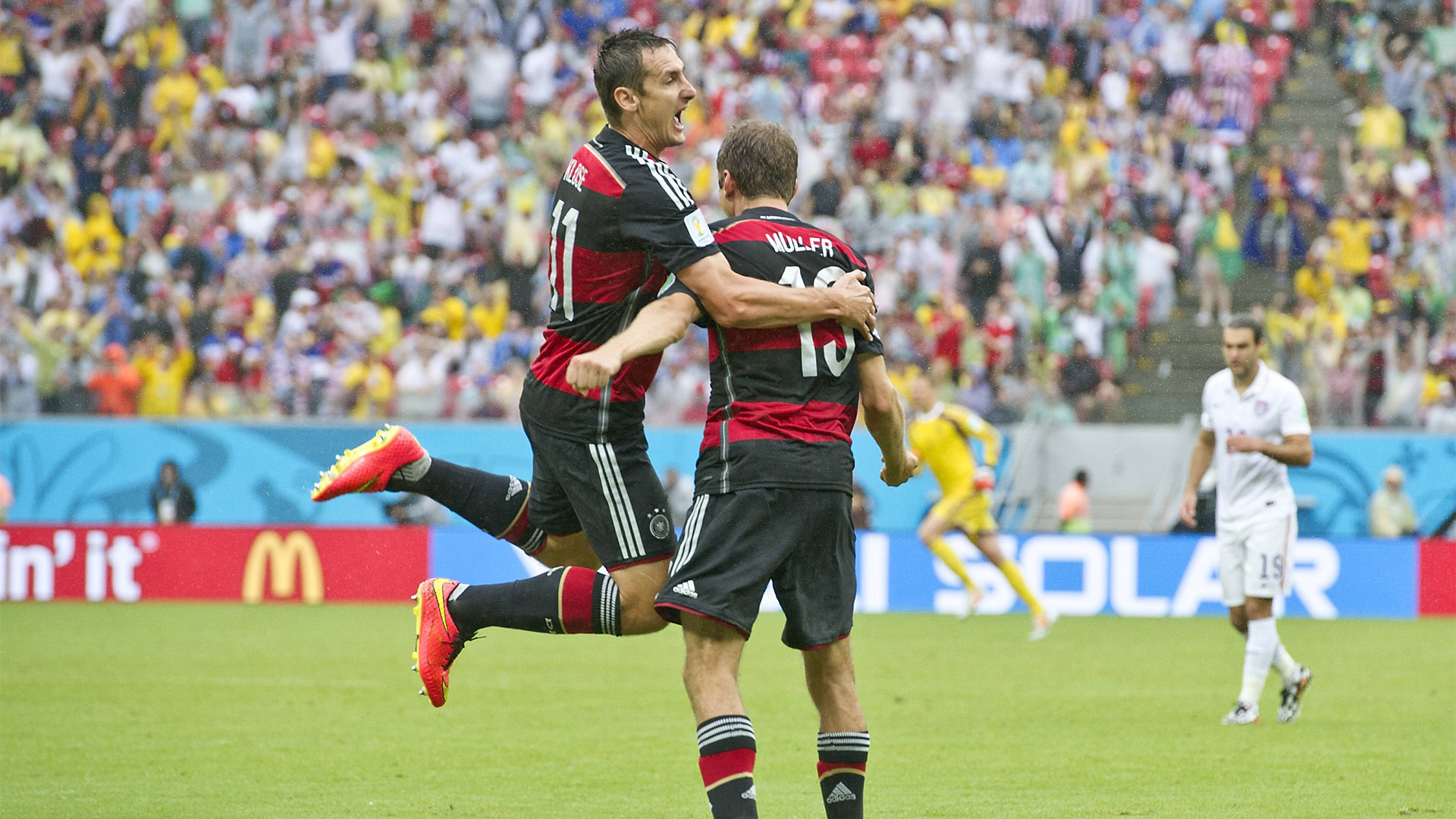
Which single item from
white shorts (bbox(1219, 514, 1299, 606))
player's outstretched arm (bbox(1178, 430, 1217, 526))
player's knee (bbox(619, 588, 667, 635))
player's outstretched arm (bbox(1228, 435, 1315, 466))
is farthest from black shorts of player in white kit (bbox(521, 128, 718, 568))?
player's outstretched arm (bbox(1178, 430, 1217, 526))

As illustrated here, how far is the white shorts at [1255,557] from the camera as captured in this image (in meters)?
9.82

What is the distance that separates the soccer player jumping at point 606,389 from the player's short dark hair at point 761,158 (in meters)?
0.19

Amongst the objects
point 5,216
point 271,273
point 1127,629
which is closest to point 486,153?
point 271,273

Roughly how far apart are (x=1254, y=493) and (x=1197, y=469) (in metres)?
0.48

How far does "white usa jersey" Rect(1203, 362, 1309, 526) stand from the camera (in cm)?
995

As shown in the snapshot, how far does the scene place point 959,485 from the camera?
16109 millimetres

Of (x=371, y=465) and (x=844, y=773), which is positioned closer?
(x=844, y=773)

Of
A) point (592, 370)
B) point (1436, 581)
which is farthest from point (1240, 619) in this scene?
point (1436, 581)

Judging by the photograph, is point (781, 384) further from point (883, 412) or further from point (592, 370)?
point (592, 370)

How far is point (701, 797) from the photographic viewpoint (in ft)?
23.0

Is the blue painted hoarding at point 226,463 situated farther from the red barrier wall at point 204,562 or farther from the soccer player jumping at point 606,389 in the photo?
the soccer player jumping at point 606,389

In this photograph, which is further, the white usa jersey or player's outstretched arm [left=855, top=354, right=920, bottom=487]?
the white usa jersey

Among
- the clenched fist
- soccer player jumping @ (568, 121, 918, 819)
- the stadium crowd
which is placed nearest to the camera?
the clenched fist

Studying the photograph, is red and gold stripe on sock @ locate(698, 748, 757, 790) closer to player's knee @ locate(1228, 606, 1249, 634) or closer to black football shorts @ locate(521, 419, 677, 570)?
black football shorts @ locate(521, 419, 677, 570)
